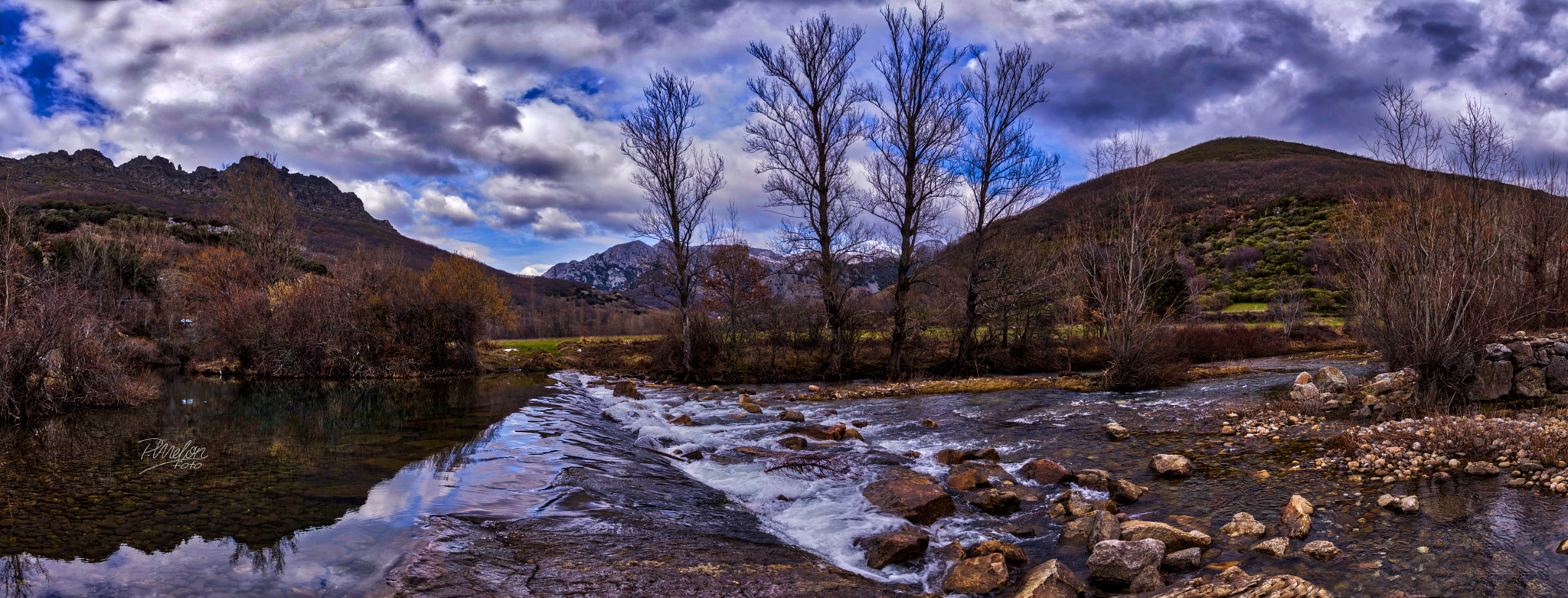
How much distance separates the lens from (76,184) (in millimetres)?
108812

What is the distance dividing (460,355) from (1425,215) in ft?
103

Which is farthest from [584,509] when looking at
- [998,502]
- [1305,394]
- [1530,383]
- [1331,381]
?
[1331,381]

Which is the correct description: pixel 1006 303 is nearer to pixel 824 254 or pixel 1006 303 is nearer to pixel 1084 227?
pixel 1084 227

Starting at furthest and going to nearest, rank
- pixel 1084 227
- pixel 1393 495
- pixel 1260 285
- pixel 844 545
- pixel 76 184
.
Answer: pixel 76 184 < pixel 1260 285 < pixel 1084 227 < pixel 844 545 < pixel 1393 495

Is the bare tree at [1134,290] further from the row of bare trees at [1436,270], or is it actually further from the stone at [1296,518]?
the stone at [1296,518]

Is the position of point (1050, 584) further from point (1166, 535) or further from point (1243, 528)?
point (1243, 528)

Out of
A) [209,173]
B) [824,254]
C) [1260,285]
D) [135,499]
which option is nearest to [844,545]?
[135,499]

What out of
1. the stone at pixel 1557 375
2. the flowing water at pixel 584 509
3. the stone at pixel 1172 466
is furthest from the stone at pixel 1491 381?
the stone at pixel 1172 466

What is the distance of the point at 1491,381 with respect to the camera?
9312mm

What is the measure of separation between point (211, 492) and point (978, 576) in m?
8.47

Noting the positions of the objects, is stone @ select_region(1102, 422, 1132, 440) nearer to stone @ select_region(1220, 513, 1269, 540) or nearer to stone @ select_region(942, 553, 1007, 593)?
stone @ select_region(1220, 513, 1269, 540)

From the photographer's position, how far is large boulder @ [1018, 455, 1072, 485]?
798 cm

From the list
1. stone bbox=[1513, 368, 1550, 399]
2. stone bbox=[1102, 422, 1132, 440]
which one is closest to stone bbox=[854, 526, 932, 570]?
stone bbox=[1102, 422, 1132, 440]

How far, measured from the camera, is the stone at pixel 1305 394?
11.0m
